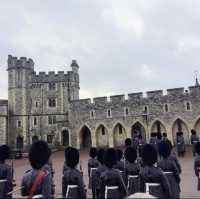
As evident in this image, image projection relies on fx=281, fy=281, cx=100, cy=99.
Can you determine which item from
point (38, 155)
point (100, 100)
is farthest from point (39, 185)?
point (100, 100)

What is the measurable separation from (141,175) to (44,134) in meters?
34.7

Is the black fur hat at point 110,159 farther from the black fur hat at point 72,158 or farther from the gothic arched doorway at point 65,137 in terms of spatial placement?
the gothic arched doorway at point 65,137

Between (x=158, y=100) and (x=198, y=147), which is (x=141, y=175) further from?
(x=158, y=100)

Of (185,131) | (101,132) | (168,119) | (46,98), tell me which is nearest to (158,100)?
(168,119)

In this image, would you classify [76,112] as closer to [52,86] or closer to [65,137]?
[65,137]

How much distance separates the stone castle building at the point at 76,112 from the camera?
30984 millimetres

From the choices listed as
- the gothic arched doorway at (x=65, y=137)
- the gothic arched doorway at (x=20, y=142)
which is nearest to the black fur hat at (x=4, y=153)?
the gothic arched doorway at (x=65, y=137)

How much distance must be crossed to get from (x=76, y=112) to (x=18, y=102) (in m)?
9.35

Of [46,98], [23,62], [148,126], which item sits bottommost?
[148,126]

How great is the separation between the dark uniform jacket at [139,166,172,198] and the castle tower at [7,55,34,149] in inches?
1383

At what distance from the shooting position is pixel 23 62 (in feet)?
132

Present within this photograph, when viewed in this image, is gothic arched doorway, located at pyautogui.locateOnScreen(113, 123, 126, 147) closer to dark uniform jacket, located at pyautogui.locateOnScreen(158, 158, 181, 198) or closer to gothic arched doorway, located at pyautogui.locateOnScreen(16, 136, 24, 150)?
gothic arched doorway, located at pyautogui.locateOnScreen(16, 136, 24, 150)

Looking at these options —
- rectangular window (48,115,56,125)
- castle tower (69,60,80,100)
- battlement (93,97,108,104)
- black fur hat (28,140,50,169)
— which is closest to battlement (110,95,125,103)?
battlement (93,97,108,104)

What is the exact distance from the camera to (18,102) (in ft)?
129
